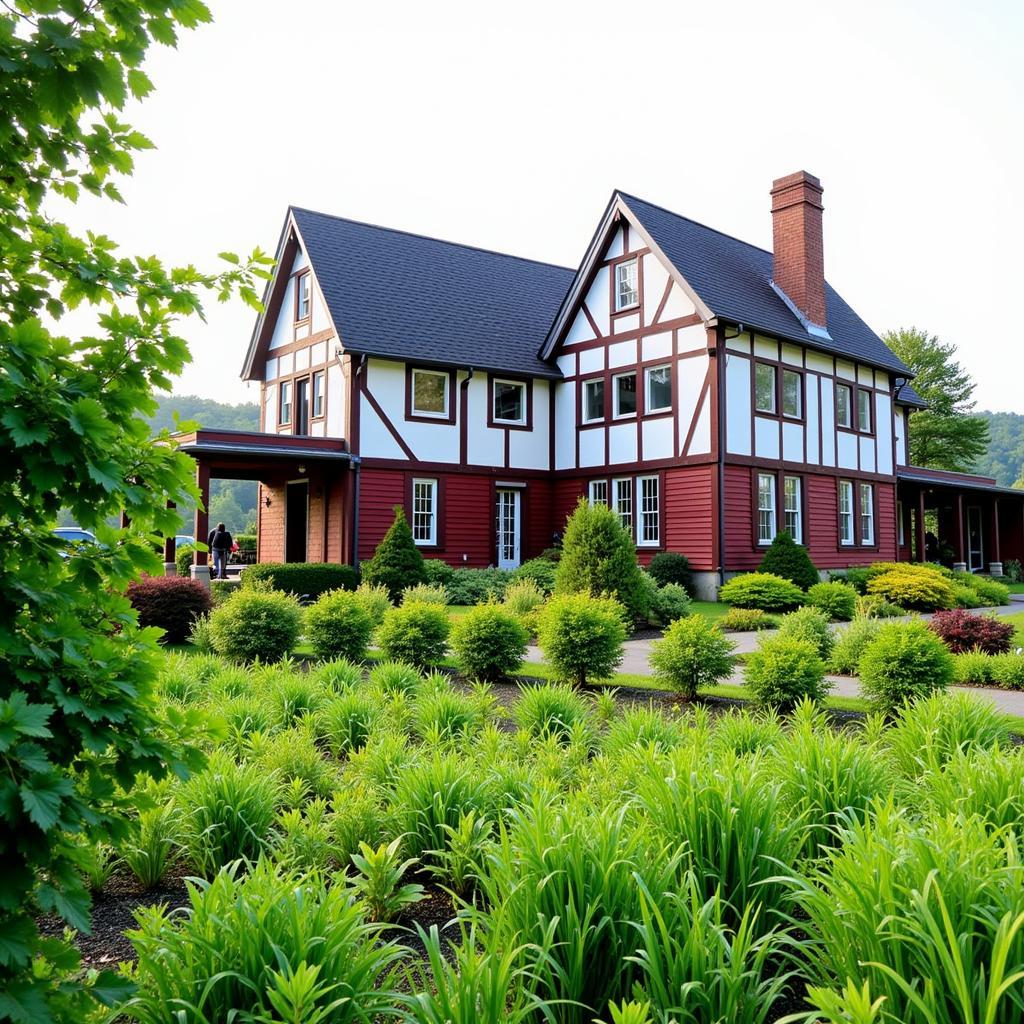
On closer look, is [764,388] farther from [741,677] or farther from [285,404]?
[741,677]

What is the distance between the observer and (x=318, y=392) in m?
22.8

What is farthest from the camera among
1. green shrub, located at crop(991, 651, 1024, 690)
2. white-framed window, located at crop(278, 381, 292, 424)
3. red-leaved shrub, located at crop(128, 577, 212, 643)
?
white-framed window, located at crop(278, 381, 292, 424)

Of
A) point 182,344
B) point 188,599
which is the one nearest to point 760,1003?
point 182,344

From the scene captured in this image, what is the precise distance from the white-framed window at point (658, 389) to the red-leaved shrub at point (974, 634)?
10770 millimetres

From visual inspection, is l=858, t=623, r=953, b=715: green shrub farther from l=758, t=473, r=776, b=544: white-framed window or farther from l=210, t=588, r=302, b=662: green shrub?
l=758, t=473, r=776, b=544: white-framed window

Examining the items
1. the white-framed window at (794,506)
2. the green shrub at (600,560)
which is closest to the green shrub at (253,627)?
the green shrub at (600,560)

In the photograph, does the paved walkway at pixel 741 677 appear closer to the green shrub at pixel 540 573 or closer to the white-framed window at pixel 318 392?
the green shrub at pixel 540 573

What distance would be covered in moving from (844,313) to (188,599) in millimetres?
22107

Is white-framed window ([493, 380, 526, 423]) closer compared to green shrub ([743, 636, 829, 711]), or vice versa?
green shrub ([743, 636, 829, 711])

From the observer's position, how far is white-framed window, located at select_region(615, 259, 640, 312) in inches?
873

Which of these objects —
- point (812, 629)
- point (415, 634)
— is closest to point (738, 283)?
point (812, 629)

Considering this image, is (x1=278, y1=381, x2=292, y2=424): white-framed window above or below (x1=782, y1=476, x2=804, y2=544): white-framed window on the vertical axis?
above

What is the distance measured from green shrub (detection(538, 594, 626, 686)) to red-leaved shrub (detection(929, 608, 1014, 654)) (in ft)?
16.2

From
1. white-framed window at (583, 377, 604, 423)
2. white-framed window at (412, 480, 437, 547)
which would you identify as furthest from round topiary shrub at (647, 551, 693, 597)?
white-framed window at (412, 480, 437, 547)
